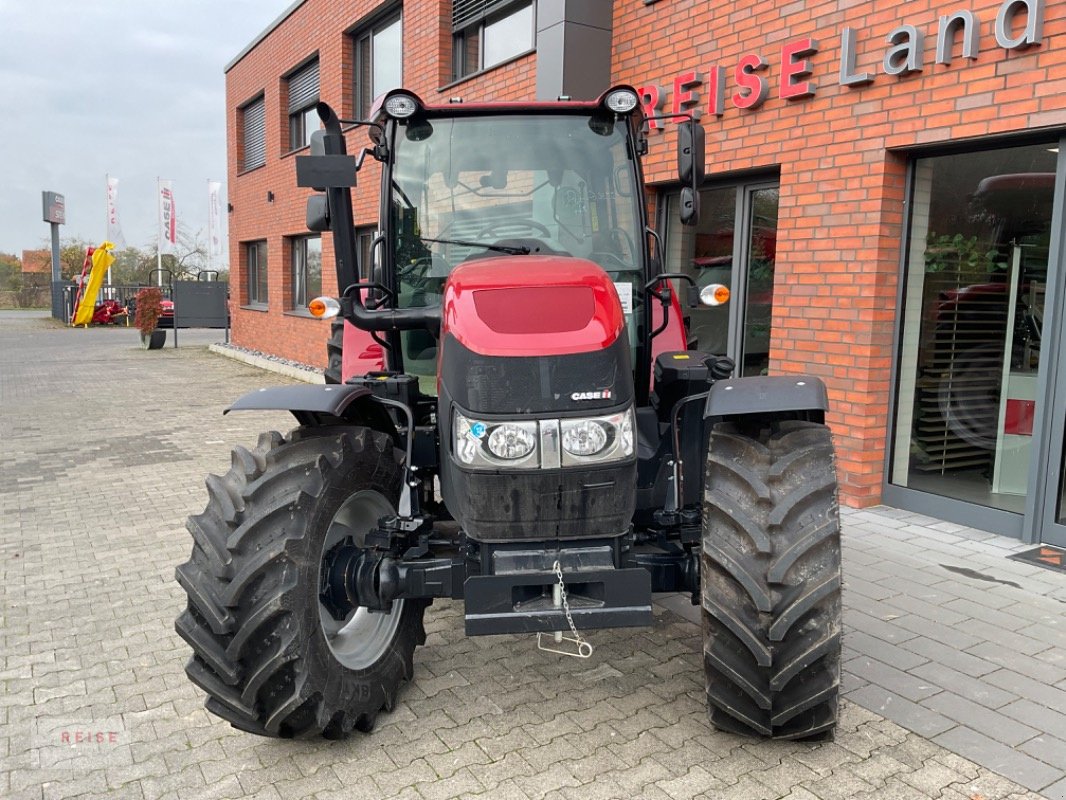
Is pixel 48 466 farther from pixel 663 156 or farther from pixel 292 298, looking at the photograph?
pixel 292 298

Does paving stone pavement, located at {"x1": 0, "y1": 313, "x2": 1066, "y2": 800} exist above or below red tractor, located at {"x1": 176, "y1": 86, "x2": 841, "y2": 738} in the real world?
below

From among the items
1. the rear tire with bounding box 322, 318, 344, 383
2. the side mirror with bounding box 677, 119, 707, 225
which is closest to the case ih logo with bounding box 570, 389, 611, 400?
the side mirror with bounding box 677, 119, 707, 225

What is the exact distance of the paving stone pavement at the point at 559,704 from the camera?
9.58ft

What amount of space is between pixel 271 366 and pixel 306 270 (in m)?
1.89

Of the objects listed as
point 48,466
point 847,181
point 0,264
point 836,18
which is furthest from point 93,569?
point 0,264

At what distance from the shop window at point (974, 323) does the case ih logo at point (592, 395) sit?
3.71 metres

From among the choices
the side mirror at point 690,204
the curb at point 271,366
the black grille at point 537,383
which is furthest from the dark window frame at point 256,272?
the black grille at point 537,383

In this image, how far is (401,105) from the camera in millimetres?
3785

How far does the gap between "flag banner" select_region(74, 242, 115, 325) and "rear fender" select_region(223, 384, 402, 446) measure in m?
29.2

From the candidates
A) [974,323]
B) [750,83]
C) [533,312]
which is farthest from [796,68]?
[533,312]

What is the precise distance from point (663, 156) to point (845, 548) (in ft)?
12.7

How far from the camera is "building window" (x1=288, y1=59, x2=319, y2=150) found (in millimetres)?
15609

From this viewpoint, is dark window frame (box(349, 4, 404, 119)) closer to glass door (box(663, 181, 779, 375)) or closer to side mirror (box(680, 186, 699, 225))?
glass door (box(663, 181, 779, 375))

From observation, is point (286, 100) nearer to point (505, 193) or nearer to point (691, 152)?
point (505, 193)
